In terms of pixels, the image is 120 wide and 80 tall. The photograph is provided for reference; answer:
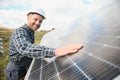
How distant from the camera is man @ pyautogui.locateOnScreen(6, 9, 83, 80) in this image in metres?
6.23

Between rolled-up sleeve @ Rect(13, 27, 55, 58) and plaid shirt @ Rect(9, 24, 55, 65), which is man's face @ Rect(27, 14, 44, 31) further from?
rolled-up sleeve @ Rect(13, 27, 55, 58)

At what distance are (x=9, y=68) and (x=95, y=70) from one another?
370 cm

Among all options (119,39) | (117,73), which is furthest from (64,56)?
(117,73)

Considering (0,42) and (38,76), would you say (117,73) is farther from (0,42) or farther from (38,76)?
(0,42)

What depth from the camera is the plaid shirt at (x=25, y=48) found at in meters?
6.22

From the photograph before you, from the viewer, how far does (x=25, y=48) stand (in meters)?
6.36

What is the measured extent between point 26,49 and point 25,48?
0.23 ft

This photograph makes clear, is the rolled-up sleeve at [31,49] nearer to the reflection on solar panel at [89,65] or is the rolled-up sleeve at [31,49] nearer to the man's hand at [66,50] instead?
the man's hand at [66,50]

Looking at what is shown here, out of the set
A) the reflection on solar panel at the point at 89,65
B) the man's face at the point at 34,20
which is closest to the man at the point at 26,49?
the man's face at the point at 34,20

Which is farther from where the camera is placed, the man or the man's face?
the man's face

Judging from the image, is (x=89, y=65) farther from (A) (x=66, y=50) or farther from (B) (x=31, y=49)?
(B) (x=31, y=49)

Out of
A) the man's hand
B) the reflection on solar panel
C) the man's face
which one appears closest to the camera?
the reflection on solar panel

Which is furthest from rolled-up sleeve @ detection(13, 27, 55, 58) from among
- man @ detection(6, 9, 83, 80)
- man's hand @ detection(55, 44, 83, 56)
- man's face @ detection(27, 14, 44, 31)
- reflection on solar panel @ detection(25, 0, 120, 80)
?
man's face @ detection(27, 14, 44, 31)

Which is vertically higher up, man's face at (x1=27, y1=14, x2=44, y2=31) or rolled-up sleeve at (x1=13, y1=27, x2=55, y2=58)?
man's face at (x1=27, y1=14, x2=44, y2=31)
